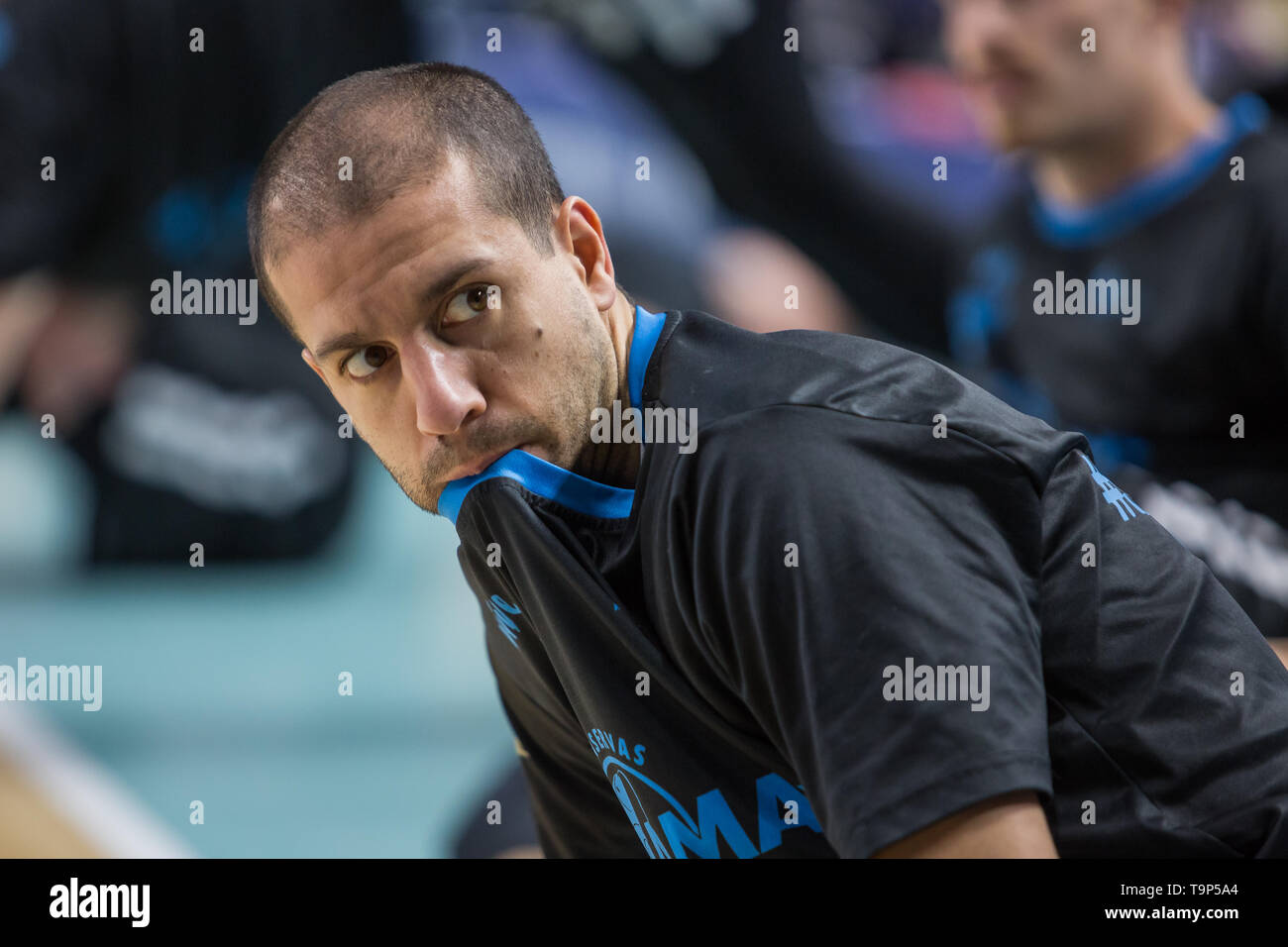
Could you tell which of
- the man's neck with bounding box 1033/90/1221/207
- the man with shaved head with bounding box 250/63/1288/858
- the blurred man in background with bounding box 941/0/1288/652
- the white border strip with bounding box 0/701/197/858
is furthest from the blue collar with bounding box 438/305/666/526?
the man's neck with bounding box 1033/90/1221/207

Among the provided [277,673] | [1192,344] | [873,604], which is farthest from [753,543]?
[277,673]

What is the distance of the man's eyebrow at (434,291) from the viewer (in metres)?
1.20

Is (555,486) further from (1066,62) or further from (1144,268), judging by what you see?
(1066,62)

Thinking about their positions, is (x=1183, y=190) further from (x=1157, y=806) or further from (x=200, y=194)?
(x=200, y=194)

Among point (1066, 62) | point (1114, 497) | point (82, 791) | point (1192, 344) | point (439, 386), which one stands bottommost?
point (82, 791)

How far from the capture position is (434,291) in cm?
120

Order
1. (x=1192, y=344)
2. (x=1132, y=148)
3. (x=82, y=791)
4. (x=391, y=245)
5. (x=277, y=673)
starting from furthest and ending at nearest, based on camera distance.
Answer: (x=277, y=673) < (x=82, y=791) < (x=1132, y=148) < (x=1192, y=344) < (x=391, y=245)

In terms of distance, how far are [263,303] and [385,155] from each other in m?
2.99

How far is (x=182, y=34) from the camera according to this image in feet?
13.6

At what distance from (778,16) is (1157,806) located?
320cm

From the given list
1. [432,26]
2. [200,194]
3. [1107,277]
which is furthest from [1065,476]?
[200,194]

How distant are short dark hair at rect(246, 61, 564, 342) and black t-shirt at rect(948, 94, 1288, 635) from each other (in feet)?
6.91

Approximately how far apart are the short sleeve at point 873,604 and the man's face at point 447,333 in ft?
0.76

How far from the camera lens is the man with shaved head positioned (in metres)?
0.96
